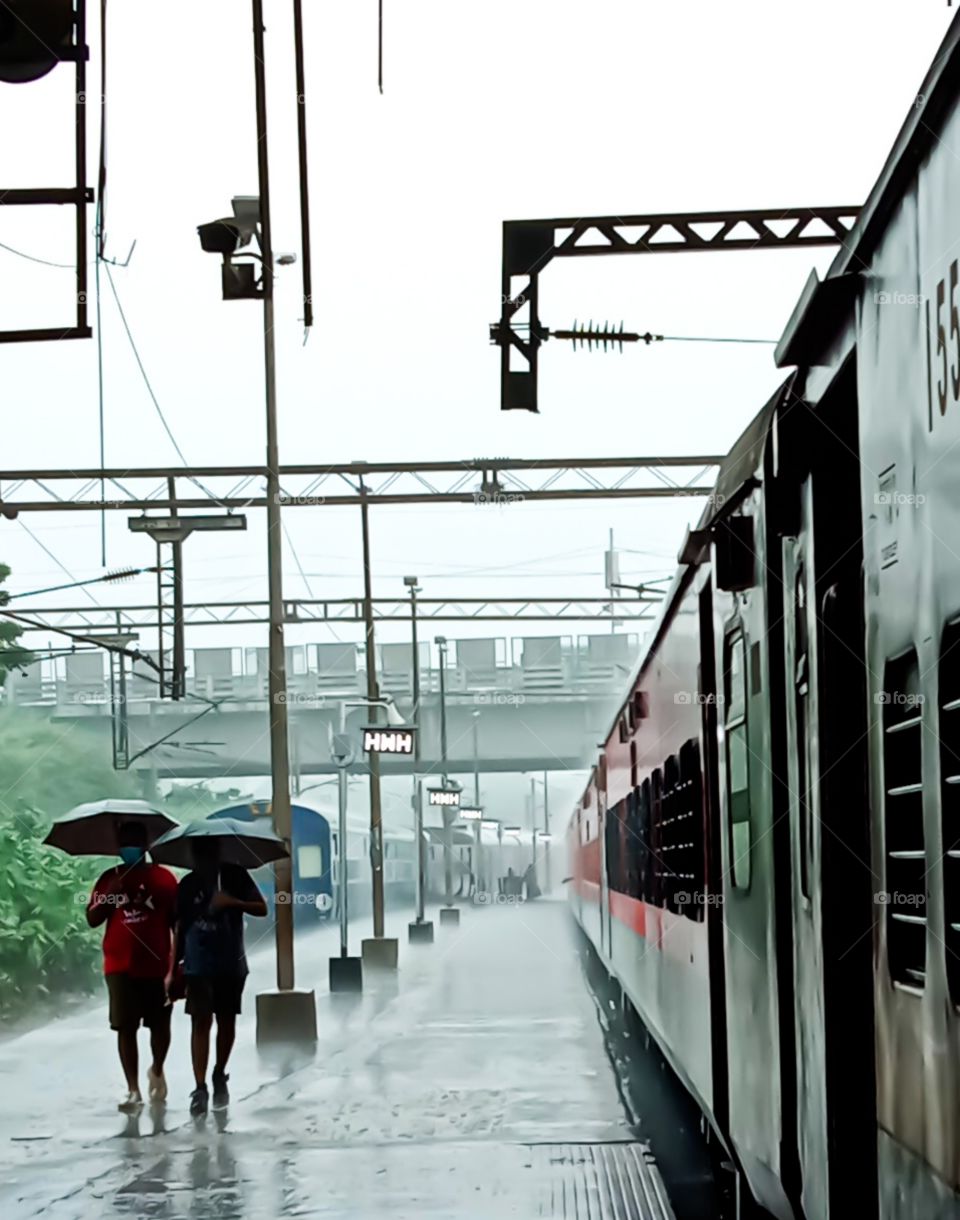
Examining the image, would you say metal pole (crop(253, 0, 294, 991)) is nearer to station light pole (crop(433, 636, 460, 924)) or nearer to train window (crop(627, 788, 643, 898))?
train window (crop(627, 788, 643, 898))

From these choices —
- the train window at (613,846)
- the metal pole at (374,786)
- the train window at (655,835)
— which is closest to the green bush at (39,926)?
the metal pole at (374,786)

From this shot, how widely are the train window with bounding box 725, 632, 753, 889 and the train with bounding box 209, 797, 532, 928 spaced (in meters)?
Result: 14.3

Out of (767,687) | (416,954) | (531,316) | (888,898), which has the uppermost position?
(531,316)

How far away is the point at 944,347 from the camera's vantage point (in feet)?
11.3

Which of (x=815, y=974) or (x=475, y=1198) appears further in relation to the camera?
(x=475, y=1198)

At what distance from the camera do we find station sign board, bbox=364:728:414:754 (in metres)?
26.6

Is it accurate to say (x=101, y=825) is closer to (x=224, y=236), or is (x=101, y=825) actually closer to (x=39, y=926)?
(x=224, y=236)

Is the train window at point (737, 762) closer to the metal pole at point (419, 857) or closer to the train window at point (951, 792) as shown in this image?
the train window at point (951, 792)

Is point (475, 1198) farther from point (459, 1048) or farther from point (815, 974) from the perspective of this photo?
point (459, 1048)

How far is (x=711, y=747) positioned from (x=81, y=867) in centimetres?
2434

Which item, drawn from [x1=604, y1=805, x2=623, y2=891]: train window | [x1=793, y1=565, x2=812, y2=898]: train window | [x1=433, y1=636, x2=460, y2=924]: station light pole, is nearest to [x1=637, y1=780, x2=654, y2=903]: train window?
[x1=604, y1=805, x2=623, y2=891]: train window

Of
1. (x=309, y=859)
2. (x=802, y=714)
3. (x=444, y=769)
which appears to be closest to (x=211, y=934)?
(x=802, y=714)

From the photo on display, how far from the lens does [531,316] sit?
1435cm

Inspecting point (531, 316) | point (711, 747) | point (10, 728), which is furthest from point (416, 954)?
point (711, 747)
